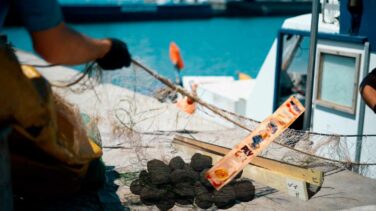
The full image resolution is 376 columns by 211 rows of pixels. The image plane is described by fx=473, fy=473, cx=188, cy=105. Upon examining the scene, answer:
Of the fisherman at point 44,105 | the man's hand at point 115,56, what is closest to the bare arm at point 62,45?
the fisherman at point 44,105

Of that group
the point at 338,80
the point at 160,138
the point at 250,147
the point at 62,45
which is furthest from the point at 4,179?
Answer: the point at 338,80

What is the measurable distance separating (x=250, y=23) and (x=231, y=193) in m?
49.6

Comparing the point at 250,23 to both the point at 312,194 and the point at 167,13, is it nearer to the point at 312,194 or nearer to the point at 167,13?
the point at 167,13

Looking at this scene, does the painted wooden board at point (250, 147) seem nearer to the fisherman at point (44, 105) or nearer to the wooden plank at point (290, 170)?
the wooden plank at point (290, 170)

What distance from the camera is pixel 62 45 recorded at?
108 inches

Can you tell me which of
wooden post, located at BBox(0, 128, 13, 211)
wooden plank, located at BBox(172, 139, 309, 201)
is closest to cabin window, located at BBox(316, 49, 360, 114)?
wooden plank, located at BBox(172, 139, 309, 201)

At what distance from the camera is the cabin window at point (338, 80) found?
6596mm

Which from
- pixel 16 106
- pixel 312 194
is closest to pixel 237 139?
pixel 312 194

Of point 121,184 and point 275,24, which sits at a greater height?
Answer: point 121,184

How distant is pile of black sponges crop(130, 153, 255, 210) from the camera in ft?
13.3

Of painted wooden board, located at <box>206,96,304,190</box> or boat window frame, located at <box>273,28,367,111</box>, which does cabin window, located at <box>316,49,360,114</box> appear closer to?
boat window frame, located at <box>273,28,367,111</box>

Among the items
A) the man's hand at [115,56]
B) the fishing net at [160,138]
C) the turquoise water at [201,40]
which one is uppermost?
the man's hand at [115,56]

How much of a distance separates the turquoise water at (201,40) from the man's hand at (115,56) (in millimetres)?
26037

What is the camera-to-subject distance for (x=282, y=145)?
16.9 feet
